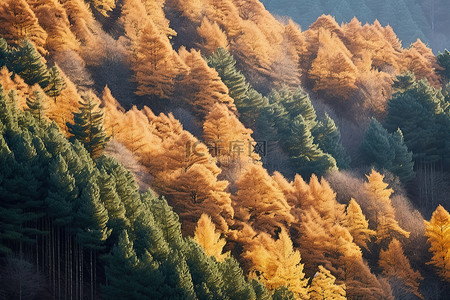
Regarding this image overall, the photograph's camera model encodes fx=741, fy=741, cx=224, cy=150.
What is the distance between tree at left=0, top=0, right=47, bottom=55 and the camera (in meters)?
68.3

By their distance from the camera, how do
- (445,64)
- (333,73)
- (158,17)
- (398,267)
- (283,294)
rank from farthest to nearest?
(445,64), (333,73), (158,17), (398,267), (283,294)

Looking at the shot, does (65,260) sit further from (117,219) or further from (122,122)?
(122,122)

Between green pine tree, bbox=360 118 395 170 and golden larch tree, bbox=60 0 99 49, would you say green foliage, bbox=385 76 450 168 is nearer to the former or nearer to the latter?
green pine tree, bbox=360 118 395 170

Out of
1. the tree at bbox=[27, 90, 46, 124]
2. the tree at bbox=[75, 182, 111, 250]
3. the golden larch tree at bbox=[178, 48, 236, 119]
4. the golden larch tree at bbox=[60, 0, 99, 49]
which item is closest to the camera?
the tree at bbox=[75, 182, 111, 250]

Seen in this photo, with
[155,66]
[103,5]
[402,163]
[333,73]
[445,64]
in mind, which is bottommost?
[155,66]

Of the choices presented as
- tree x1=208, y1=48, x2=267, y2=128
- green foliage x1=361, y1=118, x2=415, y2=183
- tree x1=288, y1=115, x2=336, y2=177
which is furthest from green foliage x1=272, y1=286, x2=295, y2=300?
green foliage x1=361, y1=118, x2=415, y2=183

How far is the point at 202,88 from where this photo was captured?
72688 mm

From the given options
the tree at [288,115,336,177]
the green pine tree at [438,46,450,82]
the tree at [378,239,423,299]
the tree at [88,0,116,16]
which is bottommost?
the tree at [378,239,423,299]

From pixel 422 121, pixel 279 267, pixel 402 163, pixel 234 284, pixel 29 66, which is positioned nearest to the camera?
pixel 234 284

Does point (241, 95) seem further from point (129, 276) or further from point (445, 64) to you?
point (445, 64)

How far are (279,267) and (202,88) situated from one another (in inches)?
1070

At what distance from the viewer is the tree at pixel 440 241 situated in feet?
204

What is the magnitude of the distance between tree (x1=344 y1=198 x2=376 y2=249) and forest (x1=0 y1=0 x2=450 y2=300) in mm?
179

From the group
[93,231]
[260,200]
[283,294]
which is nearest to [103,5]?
[260,200]
